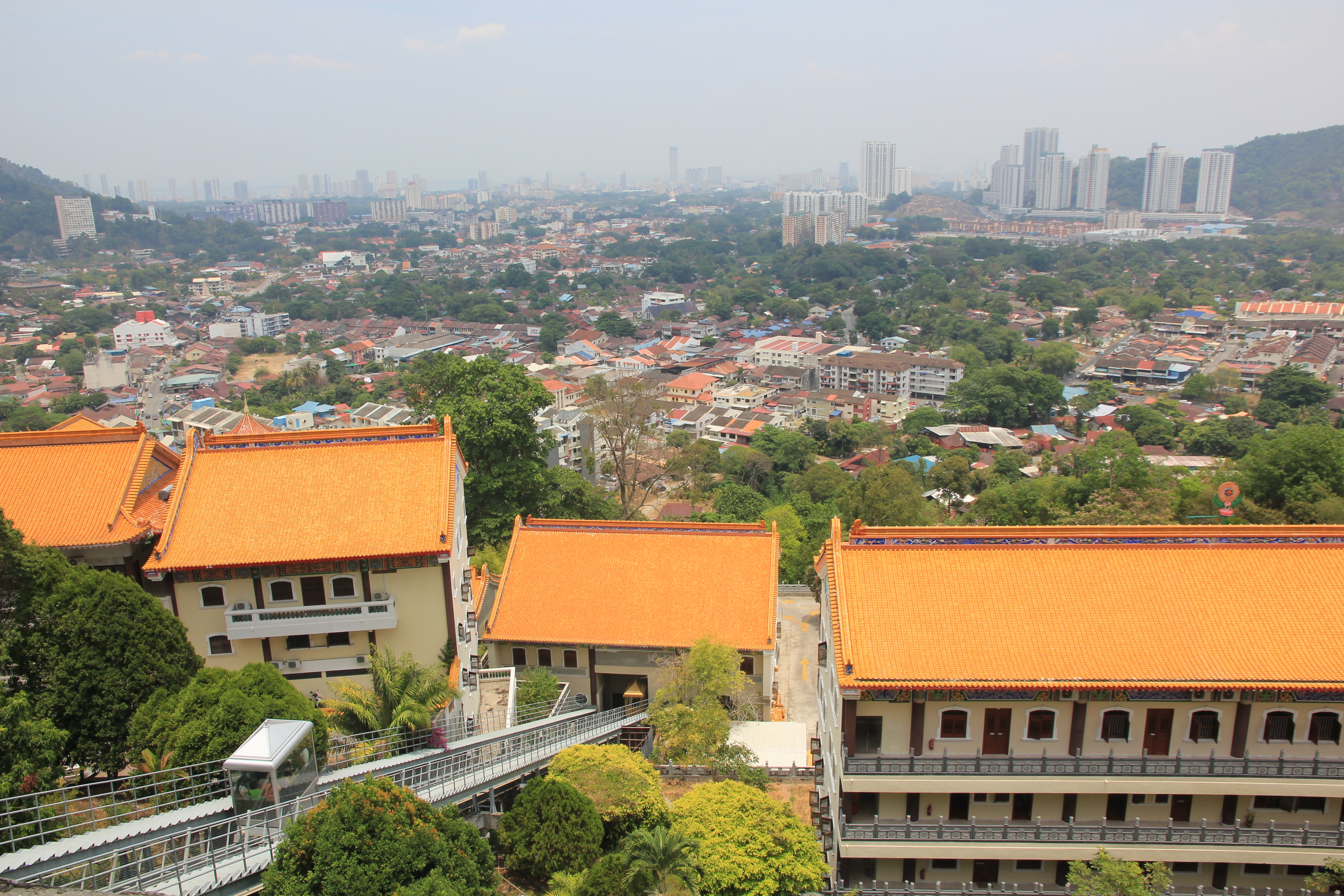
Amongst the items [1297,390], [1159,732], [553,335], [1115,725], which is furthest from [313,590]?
[553,335]

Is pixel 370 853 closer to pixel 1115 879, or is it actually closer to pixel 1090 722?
pixel 1115 879

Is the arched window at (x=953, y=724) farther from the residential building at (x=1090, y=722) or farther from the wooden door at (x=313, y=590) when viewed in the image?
the wooden door at (x=313, y=590)

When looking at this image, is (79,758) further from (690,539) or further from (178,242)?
(178,242)

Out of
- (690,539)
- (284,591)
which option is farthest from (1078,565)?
(284,591)

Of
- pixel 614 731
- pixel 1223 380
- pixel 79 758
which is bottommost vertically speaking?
pixel 1223 380

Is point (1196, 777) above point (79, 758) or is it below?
below

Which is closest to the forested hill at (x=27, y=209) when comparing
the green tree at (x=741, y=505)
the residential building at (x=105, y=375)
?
the residential building at (x=105, y=375)
